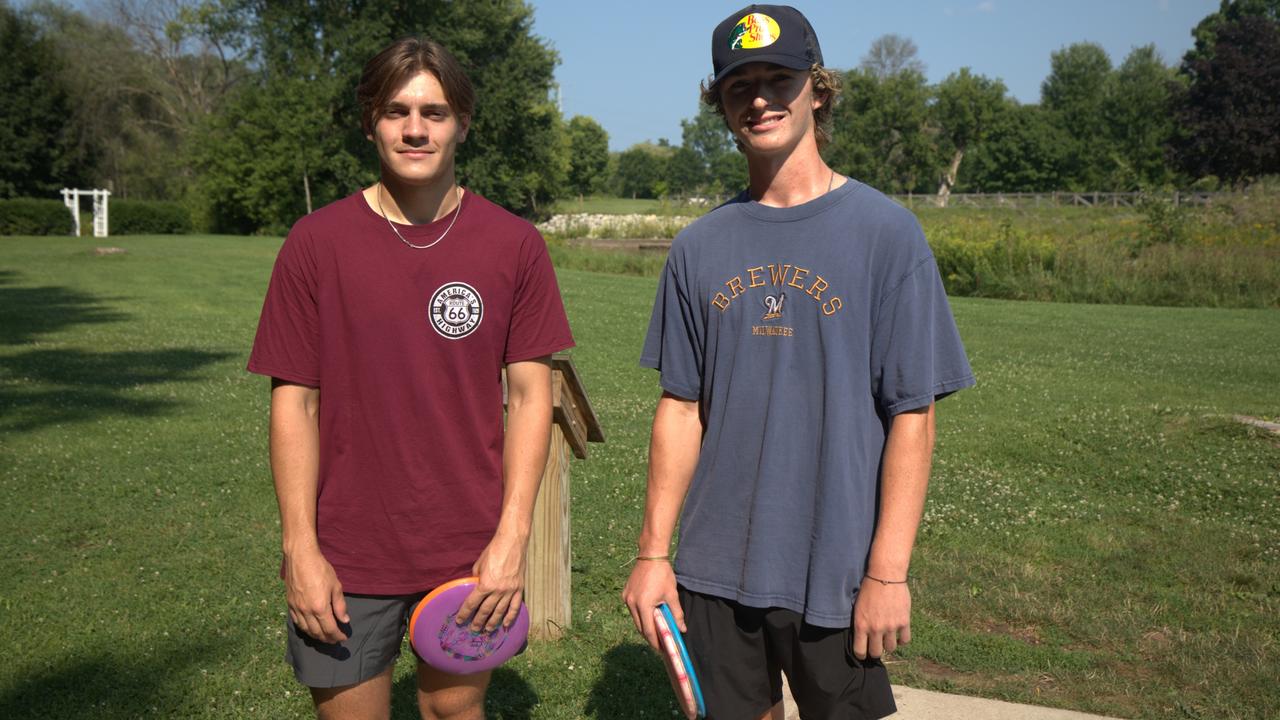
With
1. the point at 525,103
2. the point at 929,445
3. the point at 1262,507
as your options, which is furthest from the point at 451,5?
the point at 929,445

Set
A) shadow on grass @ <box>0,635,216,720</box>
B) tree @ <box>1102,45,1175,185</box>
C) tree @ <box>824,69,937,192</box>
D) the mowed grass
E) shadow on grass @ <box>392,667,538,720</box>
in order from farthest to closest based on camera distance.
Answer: tree @ <box>824,69,937,192</box>
tree @ <box>1102,45,1175,185</box>
the mowed grass
shadow on grass @ <box>392,667,538,720</box>
shadow on grass @ <box>0,635,216,720</box>

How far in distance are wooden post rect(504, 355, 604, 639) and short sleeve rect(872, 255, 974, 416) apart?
7.78 feet

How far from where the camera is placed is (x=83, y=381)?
469 inches

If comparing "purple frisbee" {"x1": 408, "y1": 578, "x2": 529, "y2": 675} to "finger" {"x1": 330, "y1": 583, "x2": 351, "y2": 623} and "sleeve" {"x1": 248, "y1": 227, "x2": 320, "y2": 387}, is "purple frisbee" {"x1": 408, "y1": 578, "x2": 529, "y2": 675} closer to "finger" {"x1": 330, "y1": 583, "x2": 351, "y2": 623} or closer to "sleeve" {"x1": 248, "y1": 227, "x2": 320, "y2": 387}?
"finger" {"x1": 330, "y1": 583, "x2": 351, "y2": 623}

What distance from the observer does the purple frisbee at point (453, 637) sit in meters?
2.59

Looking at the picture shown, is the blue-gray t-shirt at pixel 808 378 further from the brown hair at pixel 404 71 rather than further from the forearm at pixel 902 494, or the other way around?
the brown hair at pixel 404 71

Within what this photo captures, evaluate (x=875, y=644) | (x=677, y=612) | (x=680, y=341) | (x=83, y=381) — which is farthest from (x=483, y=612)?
(x=83, y=381)

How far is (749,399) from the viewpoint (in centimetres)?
247

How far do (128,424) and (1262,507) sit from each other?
31.0ft

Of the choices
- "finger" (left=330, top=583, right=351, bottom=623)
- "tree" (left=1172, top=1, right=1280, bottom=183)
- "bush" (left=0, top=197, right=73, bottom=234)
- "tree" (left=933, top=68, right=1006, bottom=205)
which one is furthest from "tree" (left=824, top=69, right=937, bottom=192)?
"finger" (left=330, top=583, right=351, bottom=623)

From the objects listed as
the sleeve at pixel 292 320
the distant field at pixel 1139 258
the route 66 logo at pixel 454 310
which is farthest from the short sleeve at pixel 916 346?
the distant field at pixel 1139 258

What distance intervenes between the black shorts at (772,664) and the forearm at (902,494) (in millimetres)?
216

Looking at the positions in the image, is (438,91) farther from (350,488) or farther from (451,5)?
(451,5)

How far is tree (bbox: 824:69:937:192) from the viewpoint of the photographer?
3501 inches
